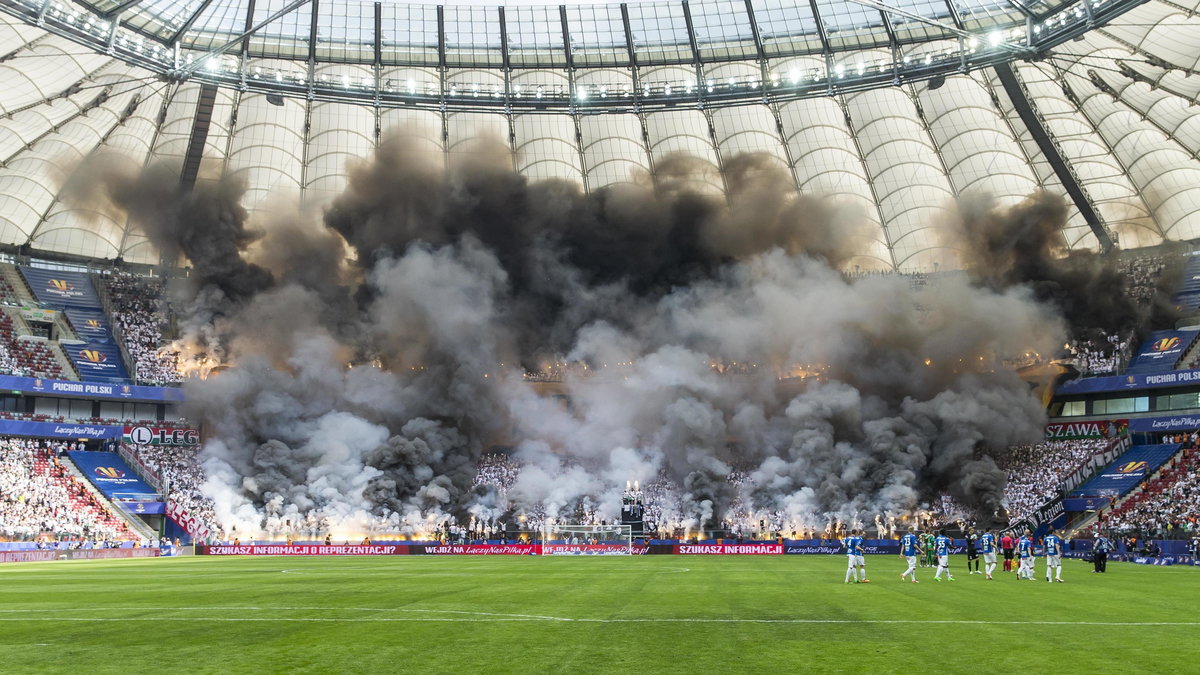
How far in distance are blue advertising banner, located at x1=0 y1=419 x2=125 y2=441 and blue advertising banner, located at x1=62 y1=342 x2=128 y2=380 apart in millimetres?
5268

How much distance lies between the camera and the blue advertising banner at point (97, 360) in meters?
78.4

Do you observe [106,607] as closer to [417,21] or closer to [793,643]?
[793,643]

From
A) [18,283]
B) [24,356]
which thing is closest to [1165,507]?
[24,356]

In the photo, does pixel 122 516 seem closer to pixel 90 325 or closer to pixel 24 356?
pixel 24 356

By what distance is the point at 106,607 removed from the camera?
2464 centimetres

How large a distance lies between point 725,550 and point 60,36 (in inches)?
1848

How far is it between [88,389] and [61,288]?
36.7 feet

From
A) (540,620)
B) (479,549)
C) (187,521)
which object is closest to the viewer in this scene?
(540,620)

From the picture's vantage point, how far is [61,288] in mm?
81688

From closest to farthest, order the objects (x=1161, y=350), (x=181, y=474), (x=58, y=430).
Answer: (x=58, y=430), (x=181, y=474), (x=1161, y=350)

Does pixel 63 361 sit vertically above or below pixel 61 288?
below

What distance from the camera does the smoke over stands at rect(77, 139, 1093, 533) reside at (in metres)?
73.2

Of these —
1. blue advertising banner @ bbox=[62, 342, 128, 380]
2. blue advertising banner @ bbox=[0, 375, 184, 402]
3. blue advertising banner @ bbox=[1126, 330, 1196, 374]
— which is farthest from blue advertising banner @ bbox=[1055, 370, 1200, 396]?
blue advertising banner @ bbox=[62, 342, 128, 380]

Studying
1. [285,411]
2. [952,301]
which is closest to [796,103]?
[952,301]
